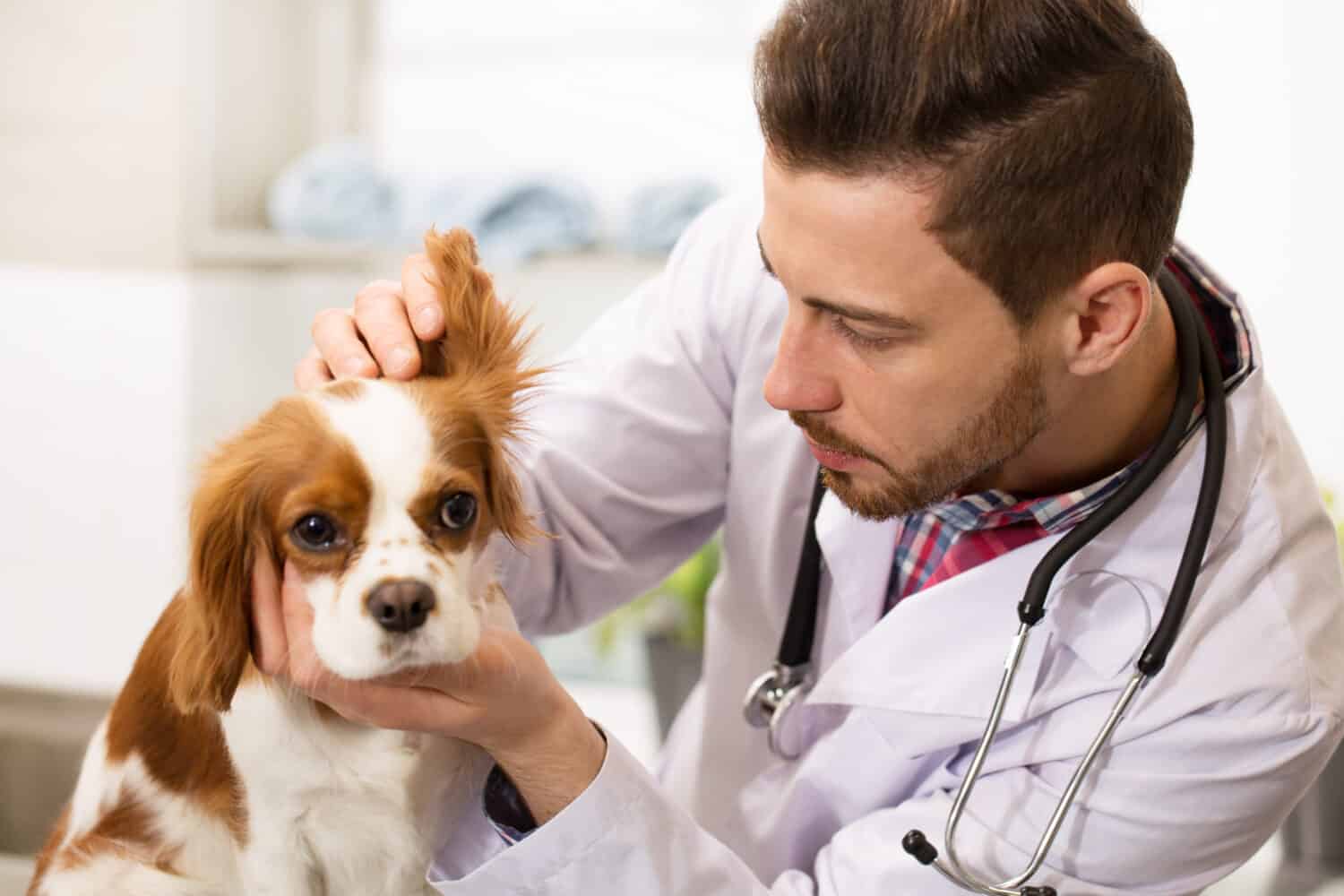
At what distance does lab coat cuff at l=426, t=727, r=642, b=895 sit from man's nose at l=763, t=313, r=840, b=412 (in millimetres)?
315

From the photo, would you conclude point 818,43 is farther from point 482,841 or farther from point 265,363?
point 265,363

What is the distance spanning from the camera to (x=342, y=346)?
3.41 ft

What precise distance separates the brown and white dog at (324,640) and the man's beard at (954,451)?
0.91 ft

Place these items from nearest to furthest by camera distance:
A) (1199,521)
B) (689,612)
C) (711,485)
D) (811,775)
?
(1199,521) → (811,775) → (711,485) → (689,612)

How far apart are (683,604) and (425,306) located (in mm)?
1481

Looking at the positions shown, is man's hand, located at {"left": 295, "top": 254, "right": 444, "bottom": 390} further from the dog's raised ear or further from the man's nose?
the man's nose

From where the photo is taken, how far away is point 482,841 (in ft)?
3.46

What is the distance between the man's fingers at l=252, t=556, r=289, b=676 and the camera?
938mm

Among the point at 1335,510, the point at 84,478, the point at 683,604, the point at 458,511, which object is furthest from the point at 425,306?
the point at 84,478

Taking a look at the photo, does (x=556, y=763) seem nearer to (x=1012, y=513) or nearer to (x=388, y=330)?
(x=388, y=330)

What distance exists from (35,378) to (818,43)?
2.26 meters

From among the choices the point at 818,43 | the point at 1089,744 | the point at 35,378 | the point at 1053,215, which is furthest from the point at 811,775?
the point at 35,378

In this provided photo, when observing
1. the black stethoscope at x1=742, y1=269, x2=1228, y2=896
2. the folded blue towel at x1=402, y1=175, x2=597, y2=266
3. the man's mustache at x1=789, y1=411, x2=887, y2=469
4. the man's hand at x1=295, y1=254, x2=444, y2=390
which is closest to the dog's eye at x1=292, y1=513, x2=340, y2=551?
the man's hand at x1=295, y1=254, x2=444, y2=390

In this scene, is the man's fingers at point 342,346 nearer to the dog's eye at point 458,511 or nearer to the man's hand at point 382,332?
the man's hand at point 382,332
